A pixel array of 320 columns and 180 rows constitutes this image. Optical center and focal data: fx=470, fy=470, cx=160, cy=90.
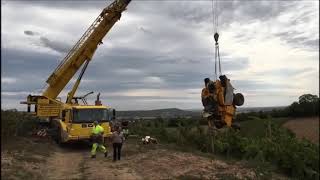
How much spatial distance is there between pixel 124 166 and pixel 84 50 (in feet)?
43.2

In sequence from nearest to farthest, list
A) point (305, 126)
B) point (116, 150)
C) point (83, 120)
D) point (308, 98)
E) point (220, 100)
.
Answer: point (220, 100)
point (116, 150)
point (83, 120)
point (305, 126)
point (308, 98)

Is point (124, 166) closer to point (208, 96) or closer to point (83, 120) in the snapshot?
point (208, 96)

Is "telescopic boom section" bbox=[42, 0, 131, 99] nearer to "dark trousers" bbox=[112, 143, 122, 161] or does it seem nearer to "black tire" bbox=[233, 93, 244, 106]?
"dark trousers" bbox=[112, 143, 122, 161]

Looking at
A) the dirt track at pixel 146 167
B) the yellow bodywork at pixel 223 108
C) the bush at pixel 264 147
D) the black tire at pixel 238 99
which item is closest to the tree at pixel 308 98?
the bush at pixel 264 147

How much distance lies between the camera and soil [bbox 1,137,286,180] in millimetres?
15219

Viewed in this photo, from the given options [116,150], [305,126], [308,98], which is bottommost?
[116,150]

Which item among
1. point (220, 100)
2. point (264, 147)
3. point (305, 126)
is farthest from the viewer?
point (305, 126)

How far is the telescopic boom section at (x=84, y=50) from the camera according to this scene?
2836cm

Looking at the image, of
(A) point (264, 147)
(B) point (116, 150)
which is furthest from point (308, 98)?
(B) point (116, 150)

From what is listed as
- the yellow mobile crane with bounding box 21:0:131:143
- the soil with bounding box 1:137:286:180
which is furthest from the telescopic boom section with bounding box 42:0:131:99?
the soil with bounding box 1:137:286:180

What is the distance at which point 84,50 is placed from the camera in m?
28.8

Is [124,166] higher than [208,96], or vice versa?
[208,96]

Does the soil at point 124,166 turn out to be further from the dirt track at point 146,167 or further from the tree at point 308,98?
the tree at point 308,98

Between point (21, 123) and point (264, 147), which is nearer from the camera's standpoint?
point (264, 147)
